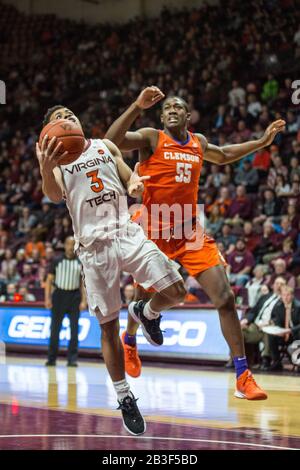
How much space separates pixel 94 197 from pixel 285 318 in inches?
275

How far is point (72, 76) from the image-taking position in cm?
2623

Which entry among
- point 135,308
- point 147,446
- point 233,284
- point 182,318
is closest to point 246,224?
point 233,284

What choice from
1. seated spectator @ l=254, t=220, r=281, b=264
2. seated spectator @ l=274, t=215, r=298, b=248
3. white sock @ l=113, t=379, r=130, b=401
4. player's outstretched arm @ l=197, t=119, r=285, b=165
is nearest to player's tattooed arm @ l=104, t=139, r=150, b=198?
white sock @ l=113, t=379, r=130, b=401

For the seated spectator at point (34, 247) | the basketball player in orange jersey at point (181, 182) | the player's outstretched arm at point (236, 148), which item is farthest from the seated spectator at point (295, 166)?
the basketball player in orange jersey at point (181, 182)

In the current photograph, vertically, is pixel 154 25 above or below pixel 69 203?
above

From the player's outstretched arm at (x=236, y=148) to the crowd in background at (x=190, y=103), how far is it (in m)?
5.75

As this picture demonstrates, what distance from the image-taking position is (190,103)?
66.8 ft

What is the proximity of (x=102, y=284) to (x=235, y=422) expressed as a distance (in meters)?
1.59

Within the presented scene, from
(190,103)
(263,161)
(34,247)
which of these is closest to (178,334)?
(263,161)

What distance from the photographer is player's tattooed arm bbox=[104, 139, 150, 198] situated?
5.75 meters

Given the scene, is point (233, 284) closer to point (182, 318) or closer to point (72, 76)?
point (182, 318)

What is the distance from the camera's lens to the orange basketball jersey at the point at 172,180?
7.43 meters

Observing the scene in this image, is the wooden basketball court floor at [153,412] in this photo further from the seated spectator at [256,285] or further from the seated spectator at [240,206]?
the seated spectator at [240,206]

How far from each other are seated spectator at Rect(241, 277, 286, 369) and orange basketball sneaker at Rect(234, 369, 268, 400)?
19.6 feet
